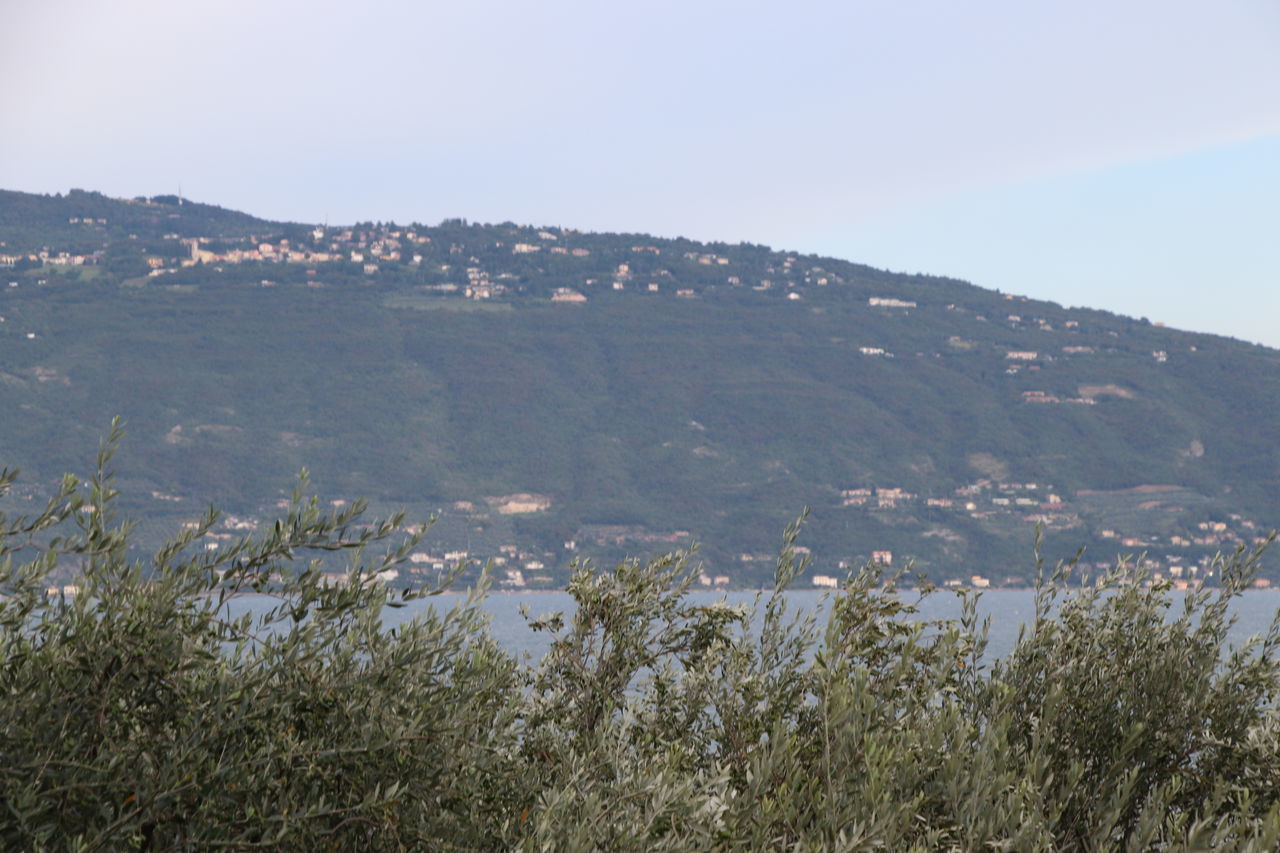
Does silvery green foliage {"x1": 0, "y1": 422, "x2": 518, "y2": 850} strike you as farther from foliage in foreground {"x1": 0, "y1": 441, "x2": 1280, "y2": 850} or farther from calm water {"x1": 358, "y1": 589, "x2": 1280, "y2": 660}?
calm water {"x1": 358, "y1": 589, "x2": 1280, "y2": 660}

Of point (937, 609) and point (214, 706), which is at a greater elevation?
point (214, 706)

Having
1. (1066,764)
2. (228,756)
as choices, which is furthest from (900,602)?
(228,756)

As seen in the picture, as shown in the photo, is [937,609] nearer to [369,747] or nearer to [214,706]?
[369,747]

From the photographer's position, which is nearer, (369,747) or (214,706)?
(214,706)

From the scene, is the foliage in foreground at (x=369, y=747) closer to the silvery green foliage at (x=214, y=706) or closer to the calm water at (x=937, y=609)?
the silvery green foliage at (x=214, y=706)

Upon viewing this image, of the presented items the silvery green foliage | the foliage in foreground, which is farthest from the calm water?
the silvery green foliage

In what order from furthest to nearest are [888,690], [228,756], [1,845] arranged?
[888,690]
[228,756]
[1,845]

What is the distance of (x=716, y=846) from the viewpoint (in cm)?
541

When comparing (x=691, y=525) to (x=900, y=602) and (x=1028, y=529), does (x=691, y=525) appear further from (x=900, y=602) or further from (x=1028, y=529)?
(x=900, y=602)

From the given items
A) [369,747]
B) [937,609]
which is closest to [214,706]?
[369,747]

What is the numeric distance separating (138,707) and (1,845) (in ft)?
2.64

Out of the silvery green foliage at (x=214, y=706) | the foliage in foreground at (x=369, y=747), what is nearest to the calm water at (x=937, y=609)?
the foliage in foreground at (x=369, y=747)

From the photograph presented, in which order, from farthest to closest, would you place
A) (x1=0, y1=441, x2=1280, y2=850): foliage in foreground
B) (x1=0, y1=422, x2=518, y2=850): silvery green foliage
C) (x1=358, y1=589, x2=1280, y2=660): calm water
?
(x1=358, y1=589, x2=1280, y2=660): calm water, (x1=0, y1=441, x2=1280, y2=850): foliage in foreground, (x1=0, y1=422, x2=518, y2=850): silvery green foliage

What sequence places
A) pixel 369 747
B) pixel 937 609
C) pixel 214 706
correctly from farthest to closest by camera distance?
pixel 937 609 < pixel 369 747 < pixel 214 706
